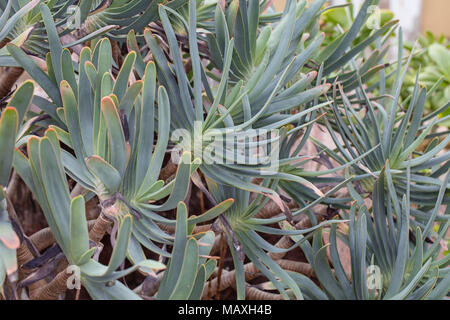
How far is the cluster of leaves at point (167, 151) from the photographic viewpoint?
0.30m

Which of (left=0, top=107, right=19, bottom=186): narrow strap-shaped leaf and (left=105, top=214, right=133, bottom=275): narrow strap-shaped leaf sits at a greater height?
(left=0, top=107, right=19, bottom=186): narrow strap-shaped leaf

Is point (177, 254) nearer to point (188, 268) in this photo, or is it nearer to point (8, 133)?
point (188, 268)

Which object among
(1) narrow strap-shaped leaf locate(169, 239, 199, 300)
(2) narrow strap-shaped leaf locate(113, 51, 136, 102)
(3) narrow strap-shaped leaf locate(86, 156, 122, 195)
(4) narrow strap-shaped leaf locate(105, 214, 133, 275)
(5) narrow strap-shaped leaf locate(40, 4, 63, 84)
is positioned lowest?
(1) narrow strap-shaped leaf locate(169, 239, 199, 300)

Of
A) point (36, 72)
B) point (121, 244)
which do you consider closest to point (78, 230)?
point (121, 244)

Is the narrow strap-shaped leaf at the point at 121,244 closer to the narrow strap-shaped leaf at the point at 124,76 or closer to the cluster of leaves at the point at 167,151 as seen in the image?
the cluster of leaves at the point at 167,151

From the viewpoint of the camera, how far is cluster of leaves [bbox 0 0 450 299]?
11.7 inches

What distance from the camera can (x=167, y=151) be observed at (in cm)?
42

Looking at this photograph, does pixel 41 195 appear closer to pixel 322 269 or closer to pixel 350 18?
pixel 322 269

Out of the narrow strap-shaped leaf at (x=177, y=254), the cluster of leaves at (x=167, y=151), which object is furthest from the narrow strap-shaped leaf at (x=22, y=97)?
the narrow strap-shaped leaf at (x=177, y=254)

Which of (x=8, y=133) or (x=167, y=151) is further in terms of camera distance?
(x=167, y=151)

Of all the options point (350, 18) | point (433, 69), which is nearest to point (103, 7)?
point (350, 18)

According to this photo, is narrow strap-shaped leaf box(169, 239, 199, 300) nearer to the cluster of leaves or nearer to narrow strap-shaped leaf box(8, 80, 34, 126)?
the cluster of leaves

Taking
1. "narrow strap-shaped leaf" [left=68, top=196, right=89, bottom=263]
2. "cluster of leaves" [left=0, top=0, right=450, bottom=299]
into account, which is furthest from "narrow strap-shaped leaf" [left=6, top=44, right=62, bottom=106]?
"narrow strap-shaped leaf" [left=68, top=196, right=89, bottom=263]
